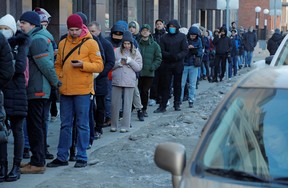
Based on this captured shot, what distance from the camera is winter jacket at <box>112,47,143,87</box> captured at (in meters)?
12.6

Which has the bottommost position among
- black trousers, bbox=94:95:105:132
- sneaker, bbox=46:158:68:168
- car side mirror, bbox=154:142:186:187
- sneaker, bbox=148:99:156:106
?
sneaker, bbox=46:158:68:168

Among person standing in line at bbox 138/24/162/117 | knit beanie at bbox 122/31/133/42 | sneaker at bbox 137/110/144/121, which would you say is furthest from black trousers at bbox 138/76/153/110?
knit beanie at bbox 122/31/133/42

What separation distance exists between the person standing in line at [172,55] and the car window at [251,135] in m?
10.7

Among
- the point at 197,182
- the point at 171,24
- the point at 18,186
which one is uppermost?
the point at 171,24

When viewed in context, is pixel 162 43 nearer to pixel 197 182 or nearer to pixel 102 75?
pixel 102 75

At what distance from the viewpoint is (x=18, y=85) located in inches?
332

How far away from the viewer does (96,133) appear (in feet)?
40.1

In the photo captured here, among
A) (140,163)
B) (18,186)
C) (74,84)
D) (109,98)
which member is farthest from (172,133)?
(18,186)

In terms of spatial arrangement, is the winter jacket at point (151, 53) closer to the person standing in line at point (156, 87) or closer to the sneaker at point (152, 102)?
the person standing in line at point (156, 87)

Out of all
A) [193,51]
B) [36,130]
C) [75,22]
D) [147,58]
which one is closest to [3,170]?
[36,130]

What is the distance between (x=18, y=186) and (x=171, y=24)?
8.17 meters

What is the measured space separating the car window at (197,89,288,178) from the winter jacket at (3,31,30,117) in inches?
146

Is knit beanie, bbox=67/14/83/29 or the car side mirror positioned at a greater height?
knit beanie, bbox=67/14/83/29

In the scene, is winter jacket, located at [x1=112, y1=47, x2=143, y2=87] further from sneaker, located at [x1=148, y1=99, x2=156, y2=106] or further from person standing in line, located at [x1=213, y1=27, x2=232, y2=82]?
person standing in line, located at [x1=213, y1=27, x2=232, y2=82]
